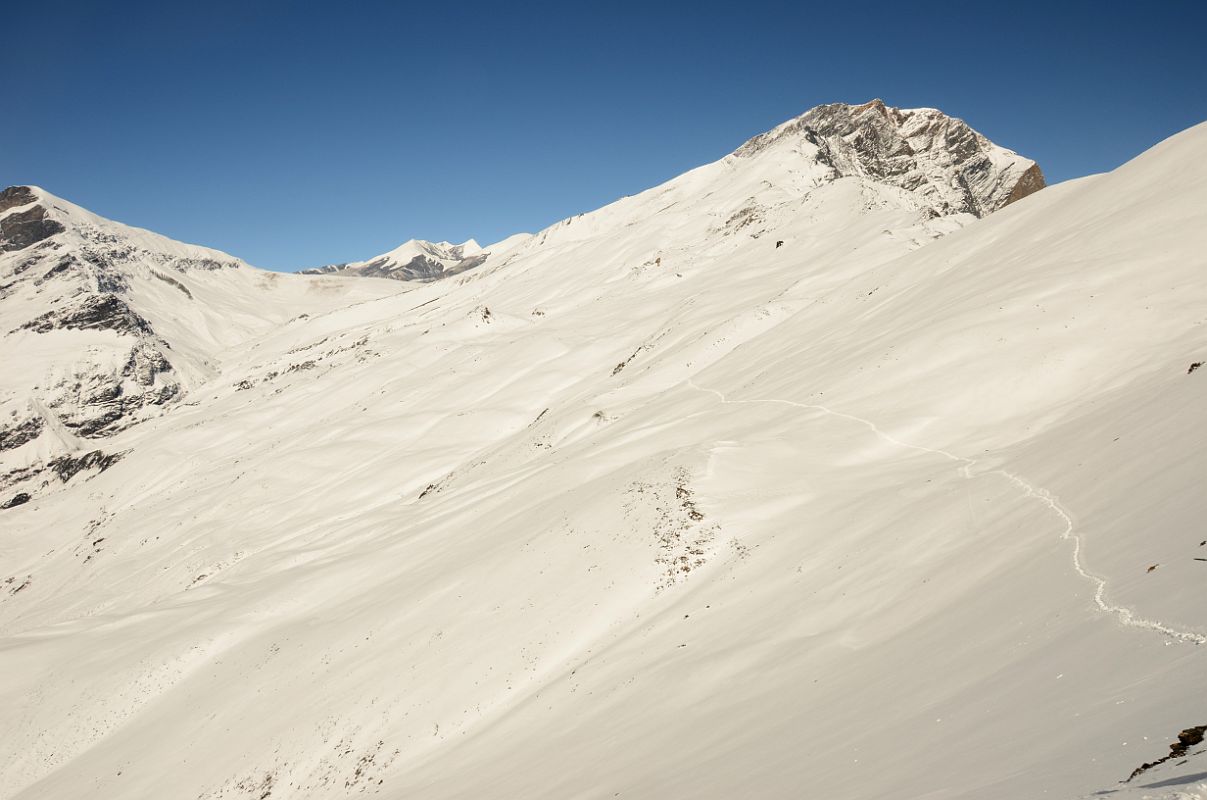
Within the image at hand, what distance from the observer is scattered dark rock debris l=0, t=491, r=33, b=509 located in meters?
137

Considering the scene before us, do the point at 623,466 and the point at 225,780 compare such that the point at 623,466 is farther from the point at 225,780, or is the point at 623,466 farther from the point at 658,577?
the point at 225,780

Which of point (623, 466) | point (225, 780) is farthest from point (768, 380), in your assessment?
point (225, 780)

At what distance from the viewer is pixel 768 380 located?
4394 centimetres

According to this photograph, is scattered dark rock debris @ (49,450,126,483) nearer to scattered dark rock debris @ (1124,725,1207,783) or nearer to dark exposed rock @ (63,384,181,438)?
dark exposed rock @ (63,384,181,438)

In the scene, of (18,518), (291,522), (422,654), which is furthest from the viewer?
(18,518)

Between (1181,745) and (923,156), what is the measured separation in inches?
6812

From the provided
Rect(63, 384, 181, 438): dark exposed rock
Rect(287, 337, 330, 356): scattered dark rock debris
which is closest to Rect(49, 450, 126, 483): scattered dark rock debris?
Rect(63, 384, 181, 438): dark exposed rock

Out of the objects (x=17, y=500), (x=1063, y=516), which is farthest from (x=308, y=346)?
(x=1063, y=516)

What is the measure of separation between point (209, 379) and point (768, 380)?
185 m

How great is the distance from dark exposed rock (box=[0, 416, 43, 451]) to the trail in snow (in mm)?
174186

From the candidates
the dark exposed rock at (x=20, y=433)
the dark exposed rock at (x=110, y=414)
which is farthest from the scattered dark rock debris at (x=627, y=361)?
the dark exposed rock at (x=20, y=433)

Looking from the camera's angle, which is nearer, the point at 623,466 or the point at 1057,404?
the point at 1057,404

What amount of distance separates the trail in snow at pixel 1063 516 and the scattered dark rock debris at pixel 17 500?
515 ft

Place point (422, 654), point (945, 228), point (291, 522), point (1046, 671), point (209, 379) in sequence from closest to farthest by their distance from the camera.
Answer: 1. point (1046, 671)
2. point (422, 654)
3. point (291, 522)
4. point (945, 228)
5. point (209, 379)
